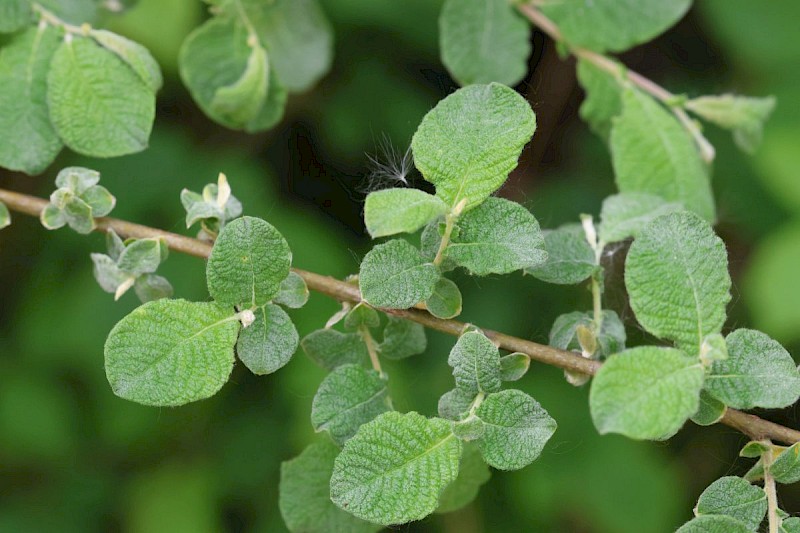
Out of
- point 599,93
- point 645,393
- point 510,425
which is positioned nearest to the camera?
point 645,393

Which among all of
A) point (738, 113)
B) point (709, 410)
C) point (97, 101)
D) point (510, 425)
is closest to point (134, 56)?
point (97, 101)

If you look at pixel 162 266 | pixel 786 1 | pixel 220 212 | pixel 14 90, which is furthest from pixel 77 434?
pixel 786 1

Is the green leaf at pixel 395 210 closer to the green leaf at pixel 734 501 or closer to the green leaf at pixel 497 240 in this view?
the green leaf at pixel 497 240

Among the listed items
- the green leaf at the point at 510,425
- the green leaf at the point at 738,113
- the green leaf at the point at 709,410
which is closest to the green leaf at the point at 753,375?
the green leaf at the point at 709,410

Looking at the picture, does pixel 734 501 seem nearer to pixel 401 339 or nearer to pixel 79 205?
pixel 401 339

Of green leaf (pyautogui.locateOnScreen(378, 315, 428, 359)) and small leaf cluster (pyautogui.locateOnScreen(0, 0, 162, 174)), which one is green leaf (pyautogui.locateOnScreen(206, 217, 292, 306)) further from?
small leaf cluster (pyautogui.locateOnScreen(0, 0, 162, 174))

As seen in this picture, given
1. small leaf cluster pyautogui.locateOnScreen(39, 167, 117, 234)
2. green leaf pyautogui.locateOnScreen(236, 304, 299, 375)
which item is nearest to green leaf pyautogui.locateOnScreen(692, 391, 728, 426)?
green leaf pyautogui.locateOnScreen(236, 304, 299, 375)

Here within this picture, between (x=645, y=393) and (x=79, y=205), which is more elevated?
(x=645, y=393)
